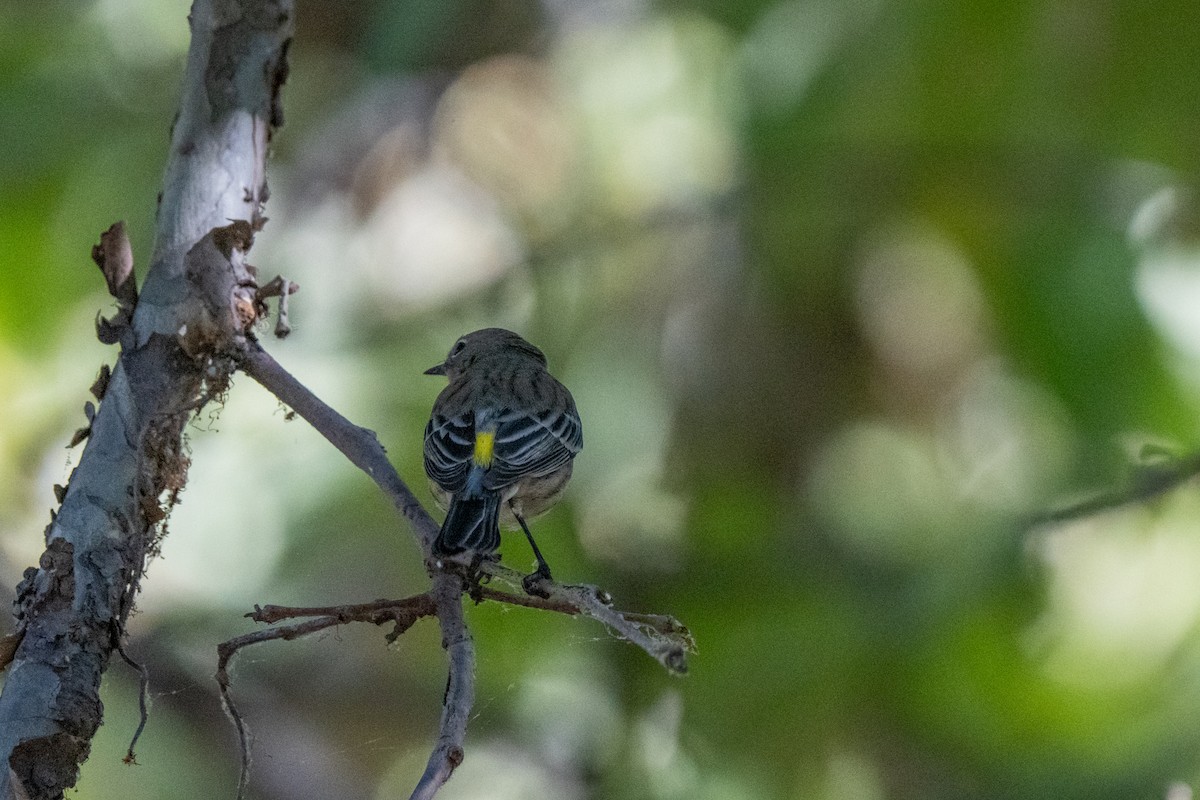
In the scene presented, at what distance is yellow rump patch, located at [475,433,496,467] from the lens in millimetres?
3551

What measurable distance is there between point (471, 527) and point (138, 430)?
885mm

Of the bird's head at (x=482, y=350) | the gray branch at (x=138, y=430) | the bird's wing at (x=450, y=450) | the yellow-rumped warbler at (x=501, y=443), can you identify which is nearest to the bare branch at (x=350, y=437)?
the gray branch at (x=138, y=430)

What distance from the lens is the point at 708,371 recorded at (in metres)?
5.40

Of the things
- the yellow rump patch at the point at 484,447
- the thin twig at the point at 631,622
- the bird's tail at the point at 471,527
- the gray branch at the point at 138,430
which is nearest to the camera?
the thin twig at the point at 631,622

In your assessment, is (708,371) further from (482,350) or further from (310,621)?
(310,621)

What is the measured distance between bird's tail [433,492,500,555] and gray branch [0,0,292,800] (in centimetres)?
56

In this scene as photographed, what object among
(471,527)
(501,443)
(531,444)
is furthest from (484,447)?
(471,527)

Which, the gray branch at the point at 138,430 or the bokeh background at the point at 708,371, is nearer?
the gray branch at the point at 138,430

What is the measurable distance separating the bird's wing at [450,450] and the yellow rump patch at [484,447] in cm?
2

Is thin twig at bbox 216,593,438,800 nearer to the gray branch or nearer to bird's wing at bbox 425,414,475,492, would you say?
the gray branch

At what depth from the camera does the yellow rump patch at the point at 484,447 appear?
3.55 metres

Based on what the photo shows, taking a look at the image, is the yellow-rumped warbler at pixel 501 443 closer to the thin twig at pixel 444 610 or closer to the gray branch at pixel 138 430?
the thin twig at pixel 444 610

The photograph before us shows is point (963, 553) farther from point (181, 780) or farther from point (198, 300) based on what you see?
point (198, 300)

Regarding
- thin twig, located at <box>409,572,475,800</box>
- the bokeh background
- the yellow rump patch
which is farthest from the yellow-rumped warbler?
thin twig, located at <box>409,572,475,800</box>
